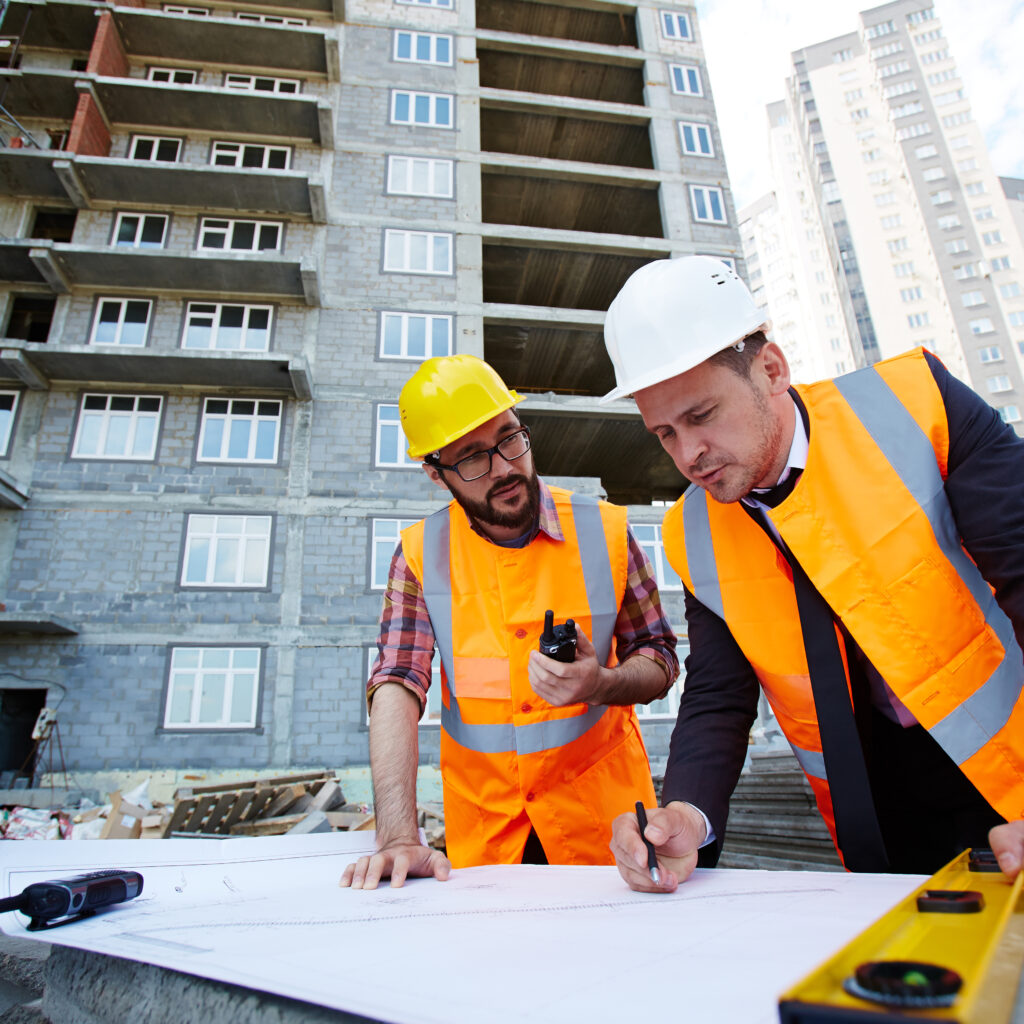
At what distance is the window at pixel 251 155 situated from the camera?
1609 cm

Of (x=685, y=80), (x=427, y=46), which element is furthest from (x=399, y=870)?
(x=685, y=80)

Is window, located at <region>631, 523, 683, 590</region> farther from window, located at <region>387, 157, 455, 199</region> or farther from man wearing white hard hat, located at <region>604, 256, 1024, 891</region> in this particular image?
man wearing white hard hat, located at <region>604, 256, 1024, 891</region>

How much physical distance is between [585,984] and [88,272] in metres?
17.2

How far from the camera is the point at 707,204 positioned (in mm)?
17797

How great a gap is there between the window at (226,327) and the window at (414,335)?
2.63 m

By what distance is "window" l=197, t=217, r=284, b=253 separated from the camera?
49.9 ft

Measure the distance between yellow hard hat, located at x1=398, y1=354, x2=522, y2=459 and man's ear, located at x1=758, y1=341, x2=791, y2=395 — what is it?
3.20ft

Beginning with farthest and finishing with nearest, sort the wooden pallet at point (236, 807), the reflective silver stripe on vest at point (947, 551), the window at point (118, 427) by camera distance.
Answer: the window at point (118, 427) < the wooden pallet at point (236, 807) < the reflective silver stripe on vest at point (947, 551)

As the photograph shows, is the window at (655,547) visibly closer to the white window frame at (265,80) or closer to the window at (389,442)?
the window at (389,442)

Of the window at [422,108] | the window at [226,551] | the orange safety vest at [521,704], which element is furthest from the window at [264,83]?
the orange safety vest at [521,704]

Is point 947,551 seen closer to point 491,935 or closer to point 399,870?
point 491,935

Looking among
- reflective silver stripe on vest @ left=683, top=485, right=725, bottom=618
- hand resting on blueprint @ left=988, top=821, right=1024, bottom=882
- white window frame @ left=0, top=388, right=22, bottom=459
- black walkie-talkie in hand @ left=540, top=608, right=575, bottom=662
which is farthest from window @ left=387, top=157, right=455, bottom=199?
hand resting on blueprint @ left=988, top=821, right=1024, bottom=882

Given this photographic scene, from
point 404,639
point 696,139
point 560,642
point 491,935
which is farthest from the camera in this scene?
point 696,139

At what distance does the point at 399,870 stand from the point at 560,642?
699 millimetres
